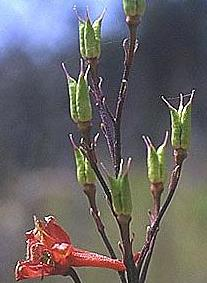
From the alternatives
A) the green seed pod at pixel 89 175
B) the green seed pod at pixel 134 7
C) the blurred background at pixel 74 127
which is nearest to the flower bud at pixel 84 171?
the green seed pod at pixel 89 175

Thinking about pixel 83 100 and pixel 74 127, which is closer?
pixel 83 100

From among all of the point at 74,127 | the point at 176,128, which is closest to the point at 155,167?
the point at 176,128

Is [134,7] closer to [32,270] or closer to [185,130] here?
[185,130]

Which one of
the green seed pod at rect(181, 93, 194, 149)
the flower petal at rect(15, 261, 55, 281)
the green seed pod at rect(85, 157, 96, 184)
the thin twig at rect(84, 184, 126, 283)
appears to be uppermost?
the green seed pod at rect(181, 93, 194, 149)

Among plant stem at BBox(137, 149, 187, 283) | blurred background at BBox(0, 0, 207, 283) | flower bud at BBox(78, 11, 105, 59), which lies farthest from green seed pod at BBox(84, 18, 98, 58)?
blurred background at BBox(0, 0, 207, 283)

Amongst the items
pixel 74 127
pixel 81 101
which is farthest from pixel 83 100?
pixel 74 127

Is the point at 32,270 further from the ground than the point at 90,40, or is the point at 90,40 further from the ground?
the point at 90,40

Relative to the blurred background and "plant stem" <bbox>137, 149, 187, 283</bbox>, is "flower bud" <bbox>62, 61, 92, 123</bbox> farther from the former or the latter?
the blurred background
